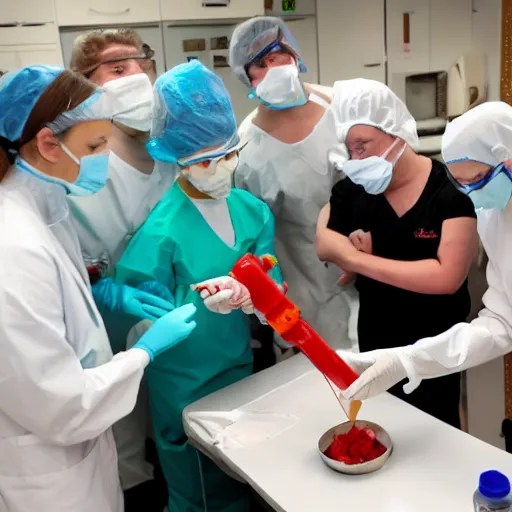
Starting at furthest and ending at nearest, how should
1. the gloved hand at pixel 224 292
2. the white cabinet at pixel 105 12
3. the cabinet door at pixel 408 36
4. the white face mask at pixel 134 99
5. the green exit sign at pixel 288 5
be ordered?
the cabinet door at pixel 408 36
the green exit sign at pixel 288 5
the white cabinet at pixel 105 12
the white face mask at pixel 134 99
the gloved hand at pixel 224 292

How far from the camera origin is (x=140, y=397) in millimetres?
2143

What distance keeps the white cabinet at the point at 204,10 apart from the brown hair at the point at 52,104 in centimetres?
180

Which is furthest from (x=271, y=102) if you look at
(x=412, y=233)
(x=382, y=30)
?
(x=382, y=30)

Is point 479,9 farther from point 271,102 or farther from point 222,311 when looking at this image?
point 222,311

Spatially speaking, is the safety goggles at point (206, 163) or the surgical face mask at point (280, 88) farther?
the surgical face mask at point (280, 88)

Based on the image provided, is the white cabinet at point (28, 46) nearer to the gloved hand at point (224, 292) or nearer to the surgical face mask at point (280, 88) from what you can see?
the surgical face mask at point (280, 88)

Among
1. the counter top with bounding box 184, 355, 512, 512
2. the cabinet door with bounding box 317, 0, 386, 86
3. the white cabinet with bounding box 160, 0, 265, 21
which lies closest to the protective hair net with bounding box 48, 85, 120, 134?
the counter top with bounding box 184, 355, 512, 512

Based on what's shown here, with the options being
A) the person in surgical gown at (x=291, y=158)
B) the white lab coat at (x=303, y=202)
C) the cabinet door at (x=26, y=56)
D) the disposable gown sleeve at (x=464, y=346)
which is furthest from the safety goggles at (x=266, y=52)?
the cabinet door at (x=26, y=56)

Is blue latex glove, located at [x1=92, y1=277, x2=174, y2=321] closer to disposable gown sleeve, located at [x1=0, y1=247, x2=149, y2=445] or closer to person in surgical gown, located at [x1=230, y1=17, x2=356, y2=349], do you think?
disposable gown sleeve, located at [x1=0, y1=247, x2=149, y2=445]

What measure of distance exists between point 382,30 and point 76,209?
8.44ft

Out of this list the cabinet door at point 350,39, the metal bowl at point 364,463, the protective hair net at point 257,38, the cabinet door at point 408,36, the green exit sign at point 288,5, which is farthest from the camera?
the cabinet door at point 408,36

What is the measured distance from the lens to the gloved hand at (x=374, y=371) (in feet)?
4.15

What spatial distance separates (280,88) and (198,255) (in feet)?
1.94

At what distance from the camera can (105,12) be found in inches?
105
